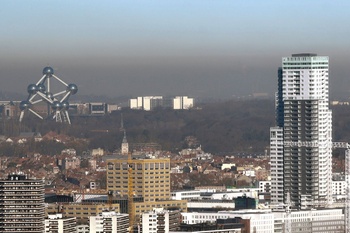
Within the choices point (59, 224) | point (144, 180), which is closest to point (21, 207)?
point (59, 224)

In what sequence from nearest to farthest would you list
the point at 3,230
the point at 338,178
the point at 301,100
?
the point at 3,230, the point at 301,100, the point at 338,178

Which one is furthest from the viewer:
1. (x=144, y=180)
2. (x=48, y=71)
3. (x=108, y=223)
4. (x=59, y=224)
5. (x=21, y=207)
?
(x=48, y=71)

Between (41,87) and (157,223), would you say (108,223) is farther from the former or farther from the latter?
(41,87)

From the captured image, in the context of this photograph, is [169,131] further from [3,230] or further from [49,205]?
[3,230]

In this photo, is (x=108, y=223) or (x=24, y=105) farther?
(x=24, y=105)

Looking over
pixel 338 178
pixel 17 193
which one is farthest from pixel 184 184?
pixel 17 193

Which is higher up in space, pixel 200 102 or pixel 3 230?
pixel 200 102

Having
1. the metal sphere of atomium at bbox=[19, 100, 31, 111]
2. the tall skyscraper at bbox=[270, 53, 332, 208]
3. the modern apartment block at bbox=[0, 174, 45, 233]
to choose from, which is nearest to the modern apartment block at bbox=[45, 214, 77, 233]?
the modern apartment block at bbox=[0, 174, 45, 233]
